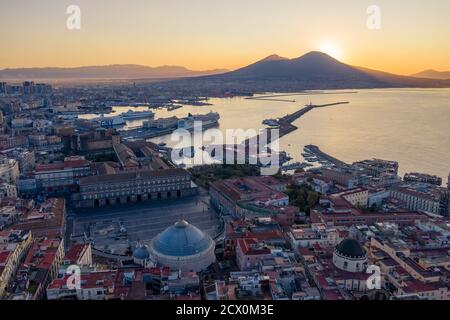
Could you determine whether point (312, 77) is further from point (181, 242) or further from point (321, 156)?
point (181, 242)

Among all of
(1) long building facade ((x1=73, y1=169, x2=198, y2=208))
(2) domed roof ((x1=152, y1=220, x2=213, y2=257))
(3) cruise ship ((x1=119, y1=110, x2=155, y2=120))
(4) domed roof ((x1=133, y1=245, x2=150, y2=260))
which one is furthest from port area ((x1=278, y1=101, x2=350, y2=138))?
(4) domed roof ((x1=133, y1=245, x2=150, y2=260))

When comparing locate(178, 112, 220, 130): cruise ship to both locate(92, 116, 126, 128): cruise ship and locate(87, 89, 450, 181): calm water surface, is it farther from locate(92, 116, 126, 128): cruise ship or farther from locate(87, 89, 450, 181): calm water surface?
locate(92, 116, 126, 128): cruise ship

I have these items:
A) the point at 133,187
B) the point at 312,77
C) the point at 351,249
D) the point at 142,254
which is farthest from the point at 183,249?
the point at 312,77
